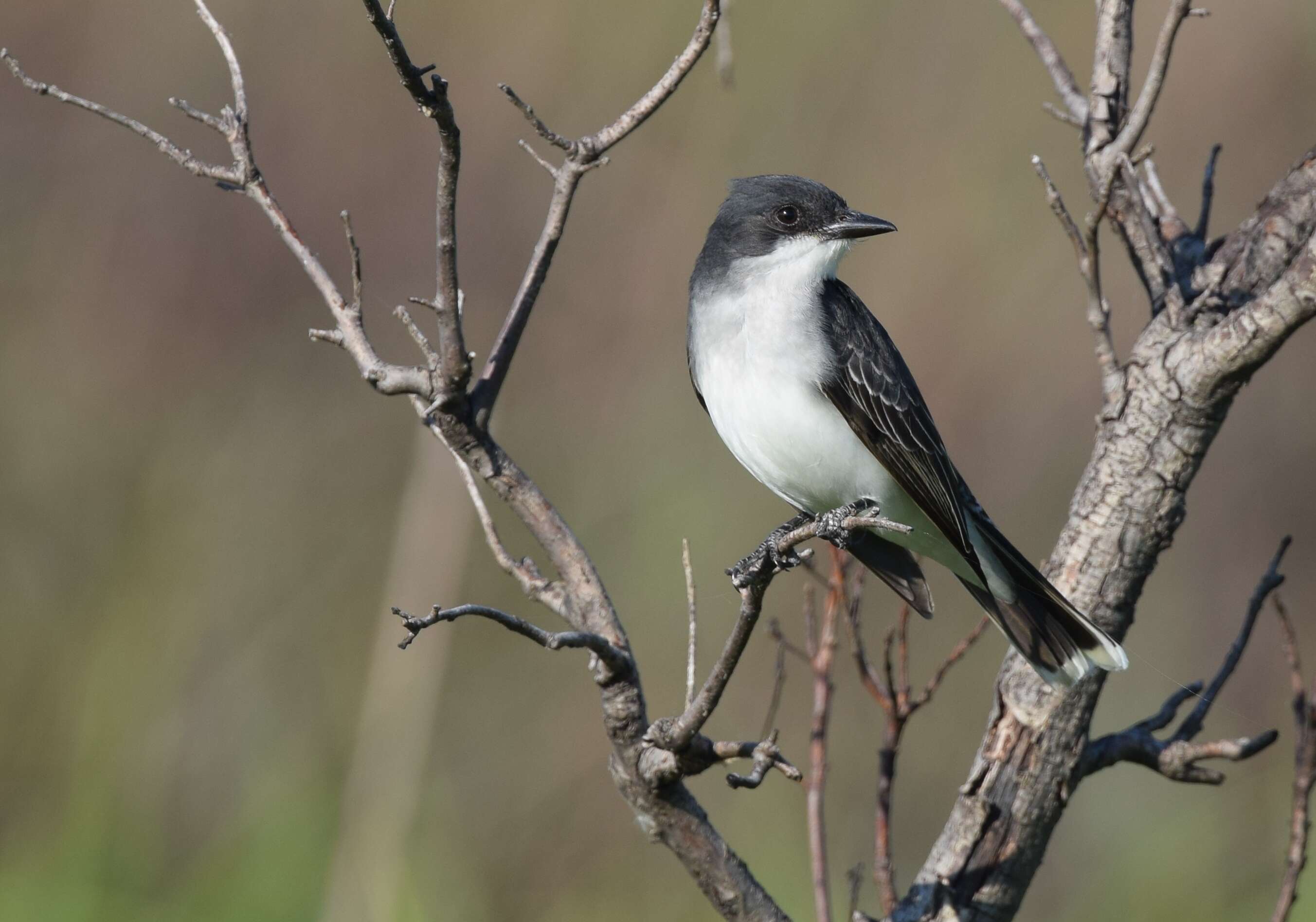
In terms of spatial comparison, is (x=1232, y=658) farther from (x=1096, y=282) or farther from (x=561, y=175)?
(x=561, y=175)

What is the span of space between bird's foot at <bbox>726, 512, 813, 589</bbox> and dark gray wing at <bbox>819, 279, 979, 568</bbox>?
0.32 meters

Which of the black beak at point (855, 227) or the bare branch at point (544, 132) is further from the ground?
the black beak at point (855, 227)

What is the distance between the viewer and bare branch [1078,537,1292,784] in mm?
3170

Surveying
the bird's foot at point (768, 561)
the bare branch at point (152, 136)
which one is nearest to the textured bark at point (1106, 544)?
the bird's foot at point (768, 561)

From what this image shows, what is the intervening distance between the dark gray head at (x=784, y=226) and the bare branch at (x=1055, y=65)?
61cm

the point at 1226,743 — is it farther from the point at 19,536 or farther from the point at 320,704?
the point at 19,536

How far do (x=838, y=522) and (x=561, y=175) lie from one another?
106 cm

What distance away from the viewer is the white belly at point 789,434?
3561 mm

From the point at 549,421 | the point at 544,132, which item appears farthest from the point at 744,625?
the point at 549,421

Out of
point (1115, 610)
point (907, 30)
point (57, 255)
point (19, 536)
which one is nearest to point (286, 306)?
point (57, 255)

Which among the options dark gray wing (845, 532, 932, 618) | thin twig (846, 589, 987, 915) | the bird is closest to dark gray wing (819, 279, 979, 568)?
the bird

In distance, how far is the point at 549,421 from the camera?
634 cm

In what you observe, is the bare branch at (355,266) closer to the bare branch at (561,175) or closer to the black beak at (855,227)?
the bare branch at (561,175)

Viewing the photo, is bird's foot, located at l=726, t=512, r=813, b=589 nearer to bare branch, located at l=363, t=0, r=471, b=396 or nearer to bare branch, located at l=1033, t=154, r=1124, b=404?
bare branch, located at l=363, t=0, r=471, b=396
